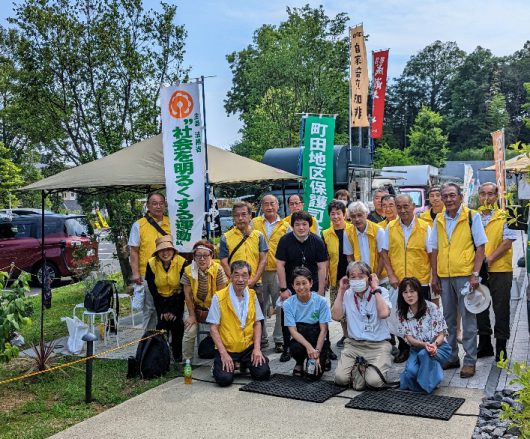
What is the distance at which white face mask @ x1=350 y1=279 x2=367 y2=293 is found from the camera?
5375 mm

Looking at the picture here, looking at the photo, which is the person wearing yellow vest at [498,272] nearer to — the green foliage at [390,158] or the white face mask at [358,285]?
the white face mask at [358,285]

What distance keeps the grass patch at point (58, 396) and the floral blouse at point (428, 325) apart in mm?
2448

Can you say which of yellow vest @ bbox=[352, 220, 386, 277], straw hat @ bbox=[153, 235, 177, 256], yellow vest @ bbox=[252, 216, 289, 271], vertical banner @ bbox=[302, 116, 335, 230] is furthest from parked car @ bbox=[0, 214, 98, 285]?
yellow vest @ bbox=[352, 220, 386, 277]

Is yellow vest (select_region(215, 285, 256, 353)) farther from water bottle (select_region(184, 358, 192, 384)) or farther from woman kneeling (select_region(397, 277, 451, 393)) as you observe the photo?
woman kneeling (select_region(397, 277, 451, 393))

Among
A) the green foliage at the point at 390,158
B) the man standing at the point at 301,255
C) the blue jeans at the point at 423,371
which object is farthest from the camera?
the green foliage at the point at 390,158

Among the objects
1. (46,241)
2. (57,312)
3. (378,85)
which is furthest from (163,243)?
(378,85)

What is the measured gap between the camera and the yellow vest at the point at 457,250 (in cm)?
550

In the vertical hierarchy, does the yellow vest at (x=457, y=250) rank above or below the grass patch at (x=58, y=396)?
above

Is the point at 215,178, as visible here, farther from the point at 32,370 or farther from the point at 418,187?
the point at 418,187

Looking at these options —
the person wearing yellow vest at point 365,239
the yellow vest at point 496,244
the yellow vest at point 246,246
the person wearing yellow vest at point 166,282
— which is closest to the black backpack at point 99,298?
the person wearing yellow vest at point 166,282

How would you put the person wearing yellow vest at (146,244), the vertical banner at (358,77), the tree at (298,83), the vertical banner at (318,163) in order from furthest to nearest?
1. the tree at (298,83)
2. the vertical banner at (358,77)
3. the vertical banner at (318,163)
4. the person wearing yellow vest at (146,244)

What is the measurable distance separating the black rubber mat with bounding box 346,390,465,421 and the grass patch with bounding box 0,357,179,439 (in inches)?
81.0

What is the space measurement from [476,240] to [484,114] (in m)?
70.5

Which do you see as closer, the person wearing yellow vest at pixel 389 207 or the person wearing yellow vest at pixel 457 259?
the person wearing yellow vest at pixel 457 259
